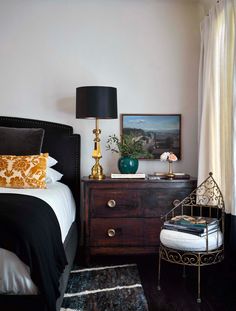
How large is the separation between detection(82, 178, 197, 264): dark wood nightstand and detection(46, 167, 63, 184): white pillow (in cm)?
33

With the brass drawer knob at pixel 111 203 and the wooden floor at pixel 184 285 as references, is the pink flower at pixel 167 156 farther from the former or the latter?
the wooden floor at pixel 184 285

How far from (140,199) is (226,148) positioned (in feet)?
2.93

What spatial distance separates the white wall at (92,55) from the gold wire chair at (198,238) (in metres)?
1.00

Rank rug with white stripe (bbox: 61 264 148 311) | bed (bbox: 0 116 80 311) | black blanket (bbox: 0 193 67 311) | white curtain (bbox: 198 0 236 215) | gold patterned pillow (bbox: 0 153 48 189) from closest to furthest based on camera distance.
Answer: black blanket (bbox: 0 193 67 311) → rug with white stripe (bbox: 61 264 148 311) → white curtain (bbox: 198 0 236 215) → gold patterned pillow (bbox: 0 153 48 189) → bed (bbox: 0 116 80 311)

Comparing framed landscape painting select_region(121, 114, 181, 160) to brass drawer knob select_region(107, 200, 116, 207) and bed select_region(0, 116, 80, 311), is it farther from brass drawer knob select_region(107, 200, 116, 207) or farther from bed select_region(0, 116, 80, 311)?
brass drawer knob select_region(107, 200, 116, 207)

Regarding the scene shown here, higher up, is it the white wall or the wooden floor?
the white wall

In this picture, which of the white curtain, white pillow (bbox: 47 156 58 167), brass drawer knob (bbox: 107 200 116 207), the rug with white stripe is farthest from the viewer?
white pillow (bbox: 47 156 58 167)

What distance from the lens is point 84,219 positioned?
3020 mm

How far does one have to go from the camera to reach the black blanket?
65.0 inches

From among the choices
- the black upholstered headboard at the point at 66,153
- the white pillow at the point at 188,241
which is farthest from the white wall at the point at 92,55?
the white pillow at the point at 188,241

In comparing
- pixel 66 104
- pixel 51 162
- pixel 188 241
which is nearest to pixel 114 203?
pixel 51 162

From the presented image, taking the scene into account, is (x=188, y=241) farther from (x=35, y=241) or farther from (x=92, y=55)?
(x=92, y=55)

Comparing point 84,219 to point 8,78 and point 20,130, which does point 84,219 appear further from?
point 8,78

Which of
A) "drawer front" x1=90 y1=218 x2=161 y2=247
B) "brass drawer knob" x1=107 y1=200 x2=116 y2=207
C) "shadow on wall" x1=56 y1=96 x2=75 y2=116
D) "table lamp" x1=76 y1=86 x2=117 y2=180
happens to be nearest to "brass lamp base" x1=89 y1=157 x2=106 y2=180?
"table lamp" x1=76 y1=86 x2=117 y2=180
